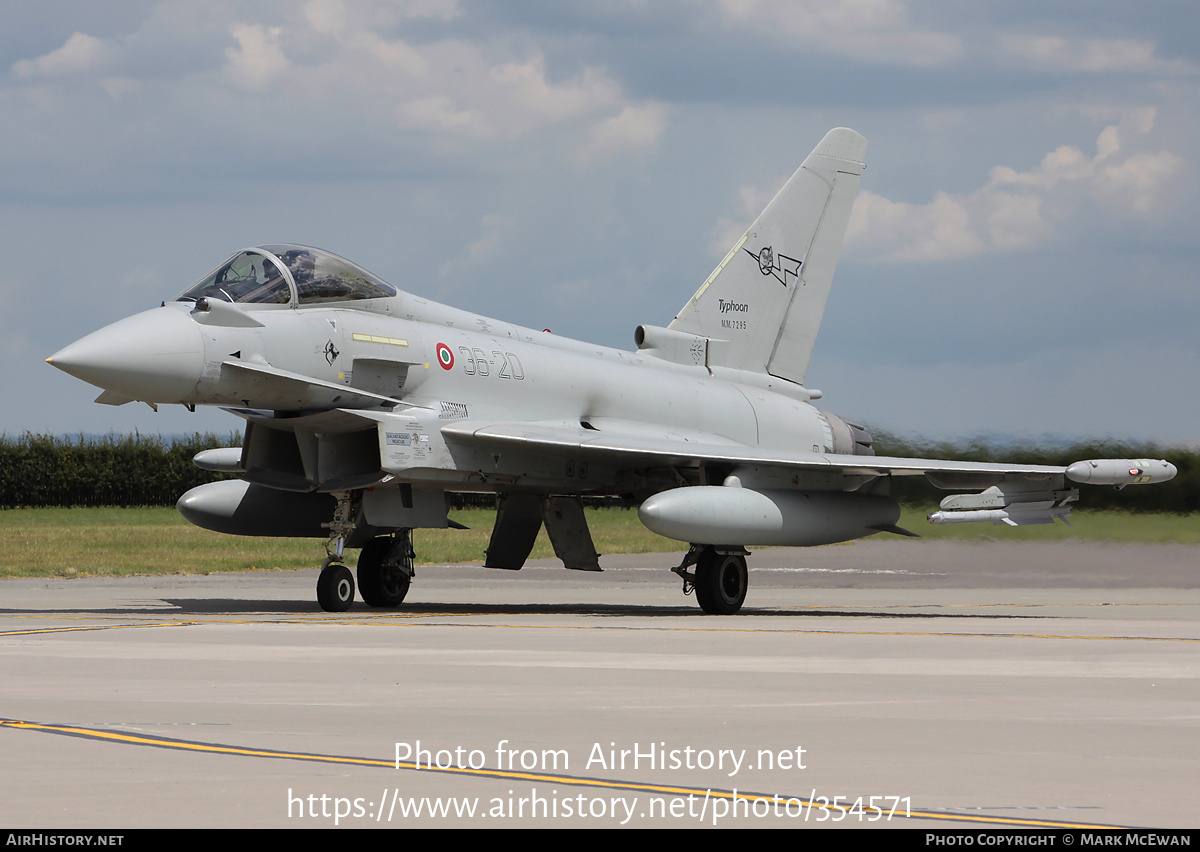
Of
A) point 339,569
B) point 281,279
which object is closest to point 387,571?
point 339,569

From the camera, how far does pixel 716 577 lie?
57.0ft

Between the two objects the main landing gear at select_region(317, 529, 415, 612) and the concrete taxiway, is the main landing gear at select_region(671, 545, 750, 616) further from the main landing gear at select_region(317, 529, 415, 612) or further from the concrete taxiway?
the main landing gear at select_region(317, 529, 415, 612)

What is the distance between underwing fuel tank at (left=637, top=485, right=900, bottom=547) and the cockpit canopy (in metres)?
3.95

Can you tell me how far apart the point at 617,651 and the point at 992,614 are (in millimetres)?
7124

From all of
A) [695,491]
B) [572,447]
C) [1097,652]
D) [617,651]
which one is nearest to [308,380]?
[572,447]

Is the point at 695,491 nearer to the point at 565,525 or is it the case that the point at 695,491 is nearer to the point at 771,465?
the point at 771,465

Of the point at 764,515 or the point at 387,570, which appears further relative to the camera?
the point at 387,570

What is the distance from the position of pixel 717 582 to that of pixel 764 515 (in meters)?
1.28

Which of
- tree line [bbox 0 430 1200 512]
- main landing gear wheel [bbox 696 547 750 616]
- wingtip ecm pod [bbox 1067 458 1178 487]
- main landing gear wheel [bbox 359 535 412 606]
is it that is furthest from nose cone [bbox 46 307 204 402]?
tree line [bbox 0 430 1200 512]

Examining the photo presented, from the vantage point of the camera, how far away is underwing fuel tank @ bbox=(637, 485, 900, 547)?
15.8 m

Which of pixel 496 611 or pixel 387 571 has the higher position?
pixel 387 571

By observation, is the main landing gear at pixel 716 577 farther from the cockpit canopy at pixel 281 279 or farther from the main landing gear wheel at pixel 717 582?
the cockpit canopy at pixel 281 279

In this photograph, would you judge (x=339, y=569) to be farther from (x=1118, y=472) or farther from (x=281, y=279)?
(x=1118, y=472)
